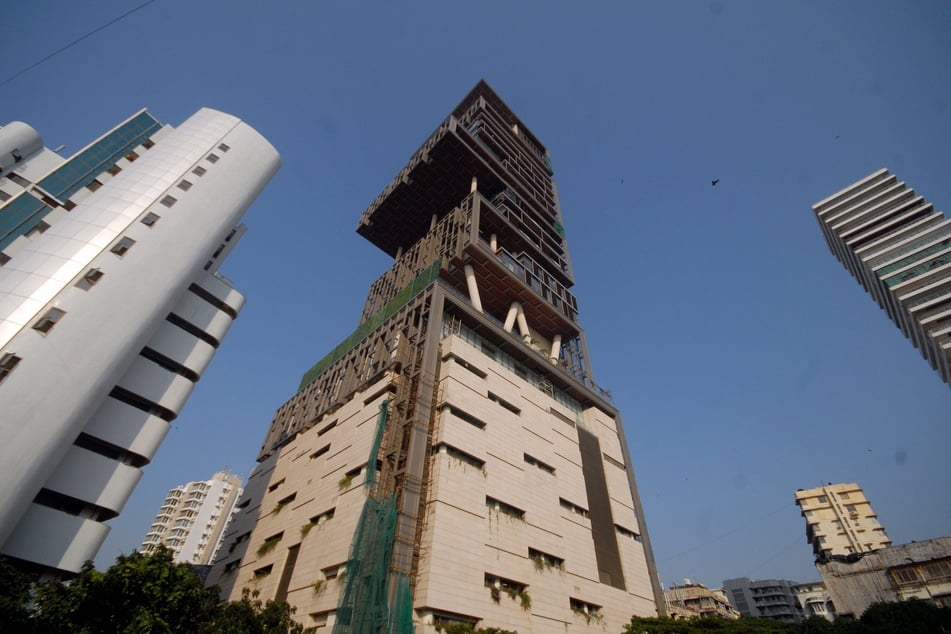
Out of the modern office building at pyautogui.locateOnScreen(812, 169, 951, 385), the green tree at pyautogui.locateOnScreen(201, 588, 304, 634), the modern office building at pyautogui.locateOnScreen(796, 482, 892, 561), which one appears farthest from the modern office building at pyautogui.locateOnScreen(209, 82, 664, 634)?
the modern office building at pyautogui.locateOnScreen(796, 482, 892, 561)

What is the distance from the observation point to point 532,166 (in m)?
65.6

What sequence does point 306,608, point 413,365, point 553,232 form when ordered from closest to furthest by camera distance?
1. point 306,608
2. point 413,365
3. point 553,232

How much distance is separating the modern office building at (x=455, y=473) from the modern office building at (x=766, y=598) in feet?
266

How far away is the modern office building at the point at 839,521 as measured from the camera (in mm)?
68688

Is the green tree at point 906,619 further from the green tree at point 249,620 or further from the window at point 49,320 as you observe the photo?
the window at point 49,320

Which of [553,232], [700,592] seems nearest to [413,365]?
[553,232]

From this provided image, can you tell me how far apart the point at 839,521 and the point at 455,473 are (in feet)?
253

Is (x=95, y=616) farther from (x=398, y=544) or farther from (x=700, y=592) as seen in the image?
(x=700, y=592)

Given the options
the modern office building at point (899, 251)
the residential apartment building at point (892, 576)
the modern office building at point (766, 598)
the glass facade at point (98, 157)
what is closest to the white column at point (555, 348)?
the residential apartment building at point (892, 576)

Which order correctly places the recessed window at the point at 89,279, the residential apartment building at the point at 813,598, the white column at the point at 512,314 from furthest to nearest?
1. the residential apartment building at the point at 813,598
2. the white column at the point at 512,314
3. the recessed window at the point at 89,279

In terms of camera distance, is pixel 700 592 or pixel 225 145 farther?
pixel 700 592

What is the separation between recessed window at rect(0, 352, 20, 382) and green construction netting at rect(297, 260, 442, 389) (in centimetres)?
2185

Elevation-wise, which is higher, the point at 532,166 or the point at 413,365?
the point at 532,166

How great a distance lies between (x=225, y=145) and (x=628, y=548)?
44.2 meters
